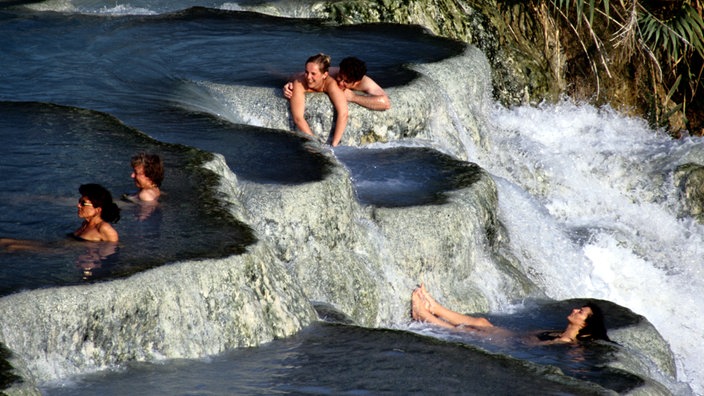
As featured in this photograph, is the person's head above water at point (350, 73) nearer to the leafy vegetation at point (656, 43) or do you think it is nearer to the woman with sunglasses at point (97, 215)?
the woman with sunglasses at point (97, 215)

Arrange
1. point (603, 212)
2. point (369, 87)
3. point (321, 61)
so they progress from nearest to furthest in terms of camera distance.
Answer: point (321, 61) < point (369, 87) < point (603, 212)

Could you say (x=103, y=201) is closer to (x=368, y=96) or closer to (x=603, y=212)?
(x=368, y=96)

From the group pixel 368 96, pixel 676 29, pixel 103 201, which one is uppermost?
pixel 676 29

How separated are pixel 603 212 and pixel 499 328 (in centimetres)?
508

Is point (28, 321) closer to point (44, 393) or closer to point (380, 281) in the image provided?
point (44, 393)

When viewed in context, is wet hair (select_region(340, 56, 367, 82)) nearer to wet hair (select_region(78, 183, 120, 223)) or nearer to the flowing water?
the flowing water

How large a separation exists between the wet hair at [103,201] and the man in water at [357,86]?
4.37m

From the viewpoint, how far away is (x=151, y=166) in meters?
8.66

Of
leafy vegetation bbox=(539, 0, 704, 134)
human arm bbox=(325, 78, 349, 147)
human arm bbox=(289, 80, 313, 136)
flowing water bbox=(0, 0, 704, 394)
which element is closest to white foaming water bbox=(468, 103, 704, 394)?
flowing water bbox=(0, 0, 704, 394)

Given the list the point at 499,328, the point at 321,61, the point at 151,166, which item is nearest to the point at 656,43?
the point at 321,61

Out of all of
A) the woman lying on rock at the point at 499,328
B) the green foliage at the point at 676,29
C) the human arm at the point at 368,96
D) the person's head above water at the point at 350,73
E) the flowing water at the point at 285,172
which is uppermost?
the green foliage at the point at 676,29

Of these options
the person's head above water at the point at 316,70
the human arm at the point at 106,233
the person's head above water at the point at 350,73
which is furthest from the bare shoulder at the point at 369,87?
the human arm at the point at 106,233

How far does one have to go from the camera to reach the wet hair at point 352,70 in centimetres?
1206

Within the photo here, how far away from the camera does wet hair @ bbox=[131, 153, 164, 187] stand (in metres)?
8.66
